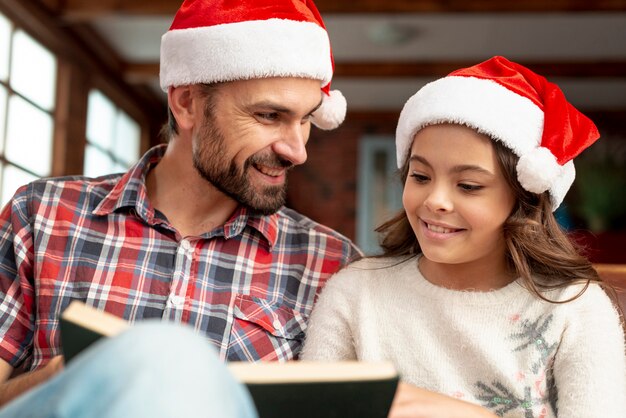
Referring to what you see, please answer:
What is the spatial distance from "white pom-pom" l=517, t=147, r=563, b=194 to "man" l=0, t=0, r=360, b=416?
47 centimetres

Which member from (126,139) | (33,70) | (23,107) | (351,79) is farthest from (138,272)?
(126,139)

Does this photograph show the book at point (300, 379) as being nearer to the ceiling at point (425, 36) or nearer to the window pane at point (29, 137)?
the window pane at point (29, 137)

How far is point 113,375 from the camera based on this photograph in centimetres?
68

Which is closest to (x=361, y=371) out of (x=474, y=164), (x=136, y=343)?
(x=136, y=343)

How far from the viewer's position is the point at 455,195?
1.46 meters

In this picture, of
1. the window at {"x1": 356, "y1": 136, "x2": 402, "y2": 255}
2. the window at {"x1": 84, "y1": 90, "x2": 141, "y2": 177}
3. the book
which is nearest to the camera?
the book

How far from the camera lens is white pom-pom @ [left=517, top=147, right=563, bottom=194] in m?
1.46

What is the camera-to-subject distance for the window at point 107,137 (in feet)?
19.3

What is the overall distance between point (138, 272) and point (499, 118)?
773mm

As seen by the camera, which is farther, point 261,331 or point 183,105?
point 183,105

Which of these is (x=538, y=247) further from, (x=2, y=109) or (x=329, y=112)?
(x=2, y=109)

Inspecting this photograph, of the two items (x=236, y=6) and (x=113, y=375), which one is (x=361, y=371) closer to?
(x=113, y=375)

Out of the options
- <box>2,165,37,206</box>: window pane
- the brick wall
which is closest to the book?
<box>2,165,37,206</box>: window pane

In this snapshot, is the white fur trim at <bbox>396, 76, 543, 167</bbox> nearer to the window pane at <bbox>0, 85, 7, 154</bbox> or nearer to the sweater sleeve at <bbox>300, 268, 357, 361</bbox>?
the sweater sleeve at <bbox>300, 268, 357, 361</bbox>
